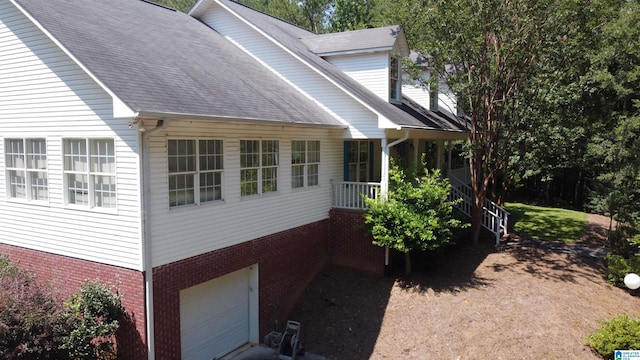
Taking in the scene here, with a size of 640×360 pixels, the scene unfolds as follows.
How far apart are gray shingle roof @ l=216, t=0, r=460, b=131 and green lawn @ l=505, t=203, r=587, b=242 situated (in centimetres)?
590

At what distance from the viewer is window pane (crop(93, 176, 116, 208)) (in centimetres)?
914

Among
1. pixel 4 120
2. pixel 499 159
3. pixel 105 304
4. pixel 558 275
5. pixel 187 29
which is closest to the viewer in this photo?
pixel 105 304

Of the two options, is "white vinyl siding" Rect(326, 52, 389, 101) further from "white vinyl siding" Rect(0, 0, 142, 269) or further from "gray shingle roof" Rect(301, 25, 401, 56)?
"white vinyl siding" Rect(0, 0, 142, 269)

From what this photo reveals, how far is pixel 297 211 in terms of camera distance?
13.5 metres

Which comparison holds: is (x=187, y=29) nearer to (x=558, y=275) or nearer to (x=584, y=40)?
(x=584, y=40)

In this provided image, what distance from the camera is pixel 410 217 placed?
42.5ft

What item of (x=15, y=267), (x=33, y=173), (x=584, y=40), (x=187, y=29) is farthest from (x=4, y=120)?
(x=584, y=40)

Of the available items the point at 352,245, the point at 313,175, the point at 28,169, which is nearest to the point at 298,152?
the point at 313,175

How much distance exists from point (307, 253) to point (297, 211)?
143cm

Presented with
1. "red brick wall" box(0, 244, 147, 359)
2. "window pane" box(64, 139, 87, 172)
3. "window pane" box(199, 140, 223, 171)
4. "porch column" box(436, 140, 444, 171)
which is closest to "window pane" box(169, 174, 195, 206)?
"window pane" box(199, 140, 223, 171)

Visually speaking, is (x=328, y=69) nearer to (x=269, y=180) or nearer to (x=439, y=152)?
(x=269, y=180)

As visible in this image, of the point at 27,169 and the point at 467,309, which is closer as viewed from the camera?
the point at 27,169

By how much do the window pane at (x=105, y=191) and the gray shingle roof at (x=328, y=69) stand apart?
7575 mm

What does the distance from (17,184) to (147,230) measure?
447 cm
